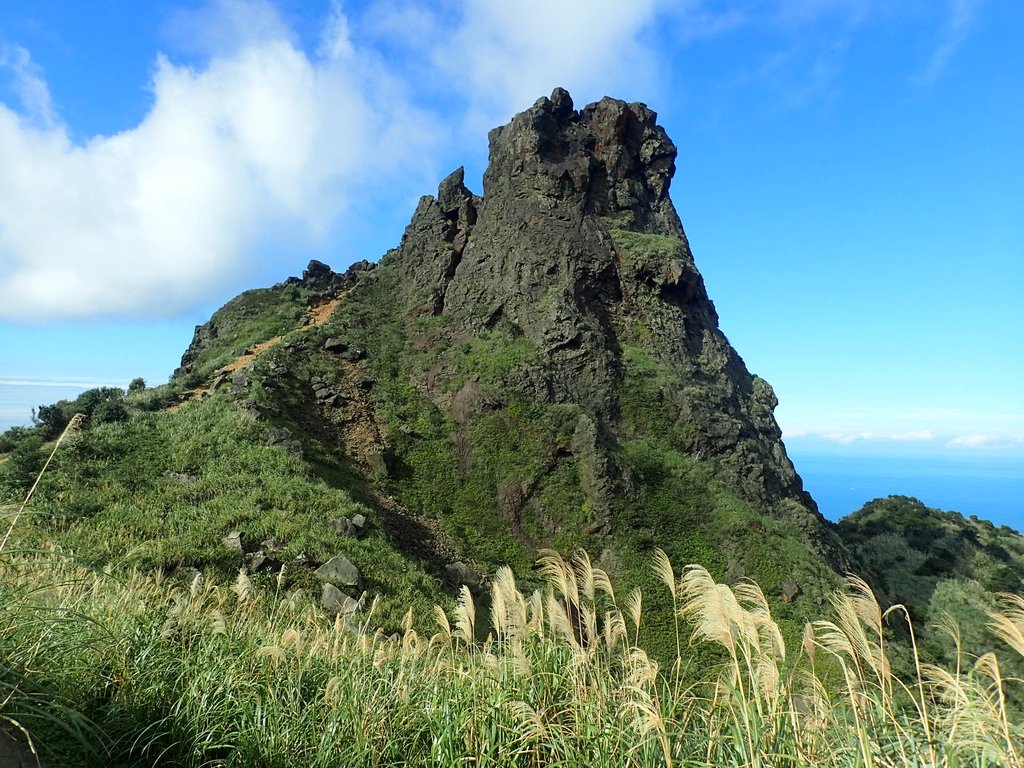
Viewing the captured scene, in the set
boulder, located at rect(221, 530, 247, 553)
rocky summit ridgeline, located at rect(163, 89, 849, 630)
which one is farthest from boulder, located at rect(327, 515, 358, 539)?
boulder, located at rect(221, 530, 247, 553)

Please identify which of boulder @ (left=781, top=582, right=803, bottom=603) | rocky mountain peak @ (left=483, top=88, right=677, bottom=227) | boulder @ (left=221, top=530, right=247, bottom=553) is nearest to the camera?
Answer: boulder @ (left=221, top=530, right=247, bottom=553)

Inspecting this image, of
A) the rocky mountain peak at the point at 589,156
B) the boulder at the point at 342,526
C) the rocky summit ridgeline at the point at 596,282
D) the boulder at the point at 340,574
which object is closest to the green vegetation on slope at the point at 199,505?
the boulder at the point at 342,526

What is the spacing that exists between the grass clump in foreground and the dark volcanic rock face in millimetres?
16168

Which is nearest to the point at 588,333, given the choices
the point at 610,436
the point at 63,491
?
the point at 610,436

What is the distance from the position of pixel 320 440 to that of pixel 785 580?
1620cm

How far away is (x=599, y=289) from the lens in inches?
1080

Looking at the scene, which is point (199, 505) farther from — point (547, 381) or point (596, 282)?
point (596, 282)

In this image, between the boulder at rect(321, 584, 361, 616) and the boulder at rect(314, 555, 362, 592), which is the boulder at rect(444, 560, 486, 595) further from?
the boulder at rect(321, 584, 361, 616)

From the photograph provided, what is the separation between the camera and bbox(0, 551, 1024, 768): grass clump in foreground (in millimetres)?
3432

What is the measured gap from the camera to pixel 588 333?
2534cm

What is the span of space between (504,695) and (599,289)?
24.1 meters

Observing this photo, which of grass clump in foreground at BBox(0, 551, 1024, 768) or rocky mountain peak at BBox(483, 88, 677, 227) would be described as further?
rocky mountain peak at BBox(483, 88, 677, 227)

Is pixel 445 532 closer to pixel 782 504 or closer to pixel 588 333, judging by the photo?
pixel 588 333

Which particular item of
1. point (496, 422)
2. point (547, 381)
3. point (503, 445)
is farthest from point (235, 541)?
point (547, 381)
